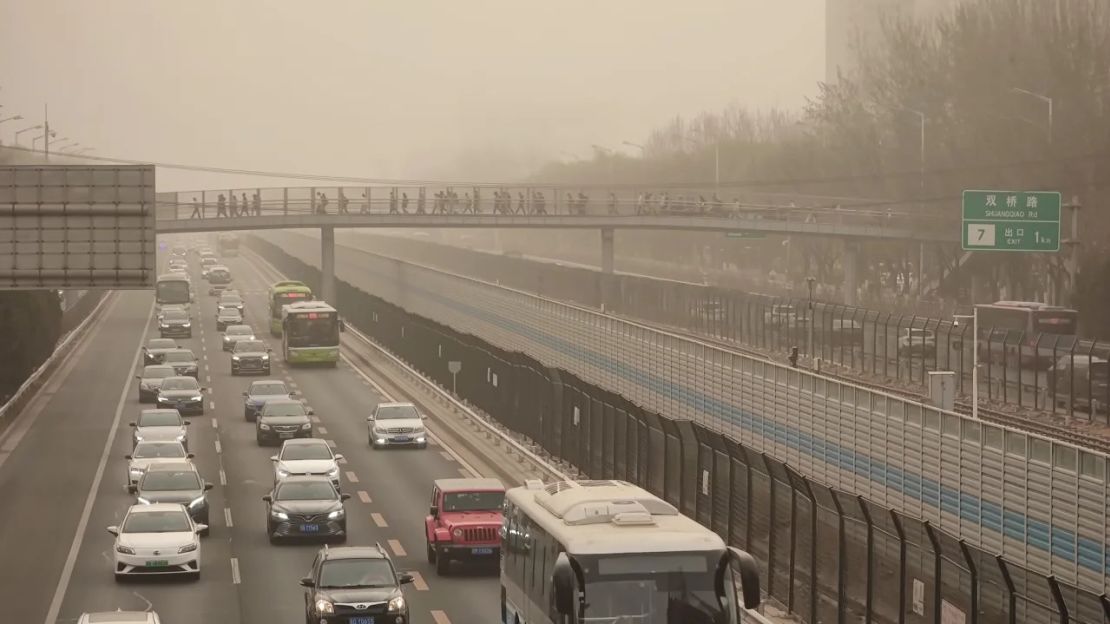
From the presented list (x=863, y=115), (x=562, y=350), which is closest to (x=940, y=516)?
(x=562, y=350)

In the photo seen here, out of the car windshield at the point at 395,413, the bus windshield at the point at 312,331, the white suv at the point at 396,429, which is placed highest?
the bus windshield at the point at 312,331

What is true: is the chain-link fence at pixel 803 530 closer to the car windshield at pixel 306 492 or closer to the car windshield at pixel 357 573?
the car windshield at pixel 357 573

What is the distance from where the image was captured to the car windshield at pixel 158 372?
6781cm

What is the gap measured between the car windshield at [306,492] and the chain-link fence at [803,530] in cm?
676

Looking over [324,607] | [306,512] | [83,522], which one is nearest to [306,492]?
[306,512]

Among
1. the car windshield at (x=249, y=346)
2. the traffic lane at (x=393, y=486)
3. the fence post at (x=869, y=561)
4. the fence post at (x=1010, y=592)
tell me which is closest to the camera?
the fence post at (x=1010, y=592)

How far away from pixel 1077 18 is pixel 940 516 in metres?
80.4

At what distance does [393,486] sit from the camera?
46438mm

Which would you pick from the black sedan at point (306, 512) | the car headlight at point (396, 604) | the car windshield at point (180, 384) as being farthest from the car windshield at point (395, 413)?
the car headlight at point (396, 604)

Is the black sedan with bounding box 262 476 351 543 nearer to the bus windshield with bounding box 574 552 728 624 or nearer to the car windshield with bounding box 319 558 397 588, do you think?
the car windshield with bounding box 319 558 397 588

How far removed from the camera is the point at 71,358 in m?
86.1

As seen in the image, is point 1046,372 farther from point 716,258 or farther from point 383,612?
point 716,258

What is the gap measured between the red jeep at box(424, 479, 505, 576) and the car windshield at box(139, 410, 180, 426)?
18581mm

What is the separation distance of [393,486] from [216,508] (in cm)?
528
